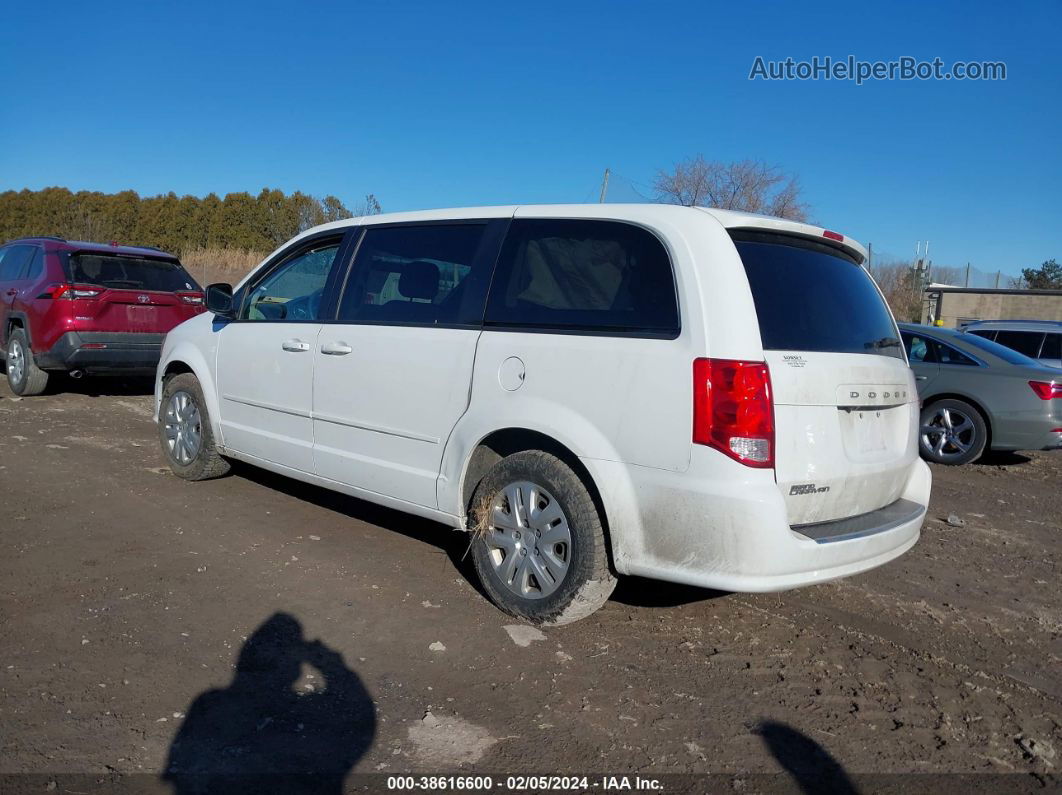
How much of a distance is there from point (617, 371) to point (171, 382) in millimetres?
4073

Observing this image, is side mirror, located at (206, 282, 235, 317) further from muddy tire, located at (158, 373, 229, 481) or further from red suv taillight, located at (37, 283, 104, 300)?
red suv taillight, located at (37, 283, 104, 300)

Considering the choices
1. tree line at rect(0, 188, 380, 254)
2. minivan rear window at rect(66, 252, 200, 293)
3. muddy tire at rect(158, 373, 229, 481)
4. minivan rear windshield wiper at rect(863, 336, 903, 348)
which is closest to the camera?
minivan rear windshield wiper at rect(863, 336, 903, 348)

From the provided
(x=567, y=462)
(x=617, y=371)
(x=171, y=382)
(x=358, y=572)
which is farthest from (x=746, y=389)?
(x=171, y=382)

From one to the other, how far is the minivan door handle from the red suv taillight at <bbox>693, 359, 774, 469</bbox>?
217 cm

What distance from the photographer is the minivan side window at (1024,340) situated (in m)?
11.2

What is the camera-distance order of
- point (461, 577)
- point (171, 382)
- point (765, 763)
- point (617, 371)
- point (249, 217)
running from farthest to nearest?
point (249, 217) < point (171, 382) < point (461, 577) < point (617, 371) < point (765, 763)

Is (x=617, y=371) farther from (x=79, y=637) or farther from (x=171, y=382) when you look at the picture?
(x=171, y=382)

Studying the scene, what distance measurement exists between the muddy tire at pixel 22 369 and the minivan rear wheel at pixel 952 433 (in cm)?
973

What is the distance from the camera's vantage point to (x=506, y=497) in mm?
3900

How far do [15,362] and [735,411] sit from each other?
31.0 ft

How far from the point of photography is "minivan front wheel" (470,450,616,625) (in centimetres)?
358

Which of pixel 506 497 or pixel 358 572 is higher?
pixel 506 497

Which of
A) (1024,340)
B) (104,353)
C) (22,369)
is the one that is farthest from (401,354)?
(1024,340)

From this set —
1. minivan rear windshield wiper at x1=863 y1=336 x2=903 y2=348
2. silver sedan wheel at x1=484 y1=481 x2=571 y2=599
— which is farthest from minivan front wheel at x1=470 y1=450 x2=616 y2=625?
minivan rear windshield wiper at x1=863 y1=336 x2=903 y2=348
